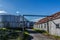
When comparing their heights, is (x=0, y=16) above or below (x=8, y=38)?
above

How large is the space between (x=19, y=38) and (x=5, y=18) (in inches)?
835

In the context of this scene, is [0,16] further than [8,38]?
Yes

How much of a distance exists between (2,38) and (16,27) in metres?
20.2

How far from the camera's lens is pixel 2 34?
14344 mm

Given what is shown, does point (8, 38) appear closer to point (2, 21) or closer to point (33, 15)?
point (33, 15)

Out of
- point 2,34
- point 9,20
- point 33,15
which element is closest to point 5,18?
point 9,20

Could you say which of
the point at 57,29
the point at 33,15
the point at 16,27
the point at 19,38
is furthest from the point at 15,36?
the point at 16,27

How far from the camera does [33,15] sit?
1934cm

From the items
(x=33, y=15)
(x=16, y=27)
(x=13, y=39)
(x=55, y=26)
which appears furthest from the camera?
(x=16, y=27)

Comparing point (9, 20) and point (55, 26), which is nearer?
point (55, 26)

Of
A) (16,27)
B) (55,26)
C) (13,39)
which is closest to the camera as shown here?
(13,39)

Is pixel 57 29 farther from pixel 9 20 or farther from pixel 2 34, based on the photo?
pixel 9 20

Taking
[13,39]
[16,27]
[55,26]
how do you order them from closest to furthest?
1. [13,39]
2. [55,26]
3. [16,27]

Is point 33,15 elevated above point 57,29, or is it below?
above
